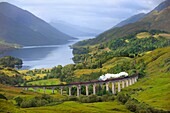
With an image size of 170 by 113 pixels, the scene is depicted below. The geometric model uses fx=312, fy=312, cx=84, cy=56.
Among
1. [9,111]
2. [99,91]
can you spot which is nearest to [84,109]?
[9,111]

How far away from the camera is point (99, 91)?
14325cm

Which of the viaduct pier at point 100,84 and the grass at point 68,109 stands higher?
the viaduct pier at point 100,84

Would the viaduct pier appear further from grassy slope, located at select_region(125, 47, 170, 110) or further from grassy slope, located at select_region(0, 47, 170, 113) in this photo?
grassy slope, located at select_region(0, 47, 170, 113)

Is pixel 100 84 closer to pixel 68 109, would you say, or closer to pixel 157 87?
pixel 157 87

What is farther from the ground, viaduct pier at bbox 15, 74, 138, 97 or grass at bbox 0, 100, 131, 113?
viaduct pier at bbox 15, 74, 138, 97

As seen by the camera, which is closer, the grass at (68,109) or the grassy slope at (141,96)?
the grass at (68,109)

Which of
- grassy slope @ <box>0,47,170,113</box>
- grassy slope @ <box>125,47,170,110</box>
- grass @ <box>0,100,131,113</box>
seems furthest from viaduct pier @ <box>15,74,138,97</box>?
grass @ <box>0,100,131,113</box>

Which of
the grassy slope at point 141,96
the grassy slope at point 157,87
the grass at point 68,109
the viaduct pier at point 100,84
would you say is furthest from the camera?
the viaduct pier at point 100,84

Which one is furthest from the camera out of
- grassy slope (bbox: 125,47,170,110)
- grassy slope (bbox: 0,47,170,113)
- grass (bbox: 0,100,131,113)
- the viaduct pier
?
the viaduct pier

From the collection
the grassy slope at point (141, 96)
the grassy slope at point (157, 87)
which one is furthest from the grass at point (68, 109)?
the grassy slope at point (157, 87)

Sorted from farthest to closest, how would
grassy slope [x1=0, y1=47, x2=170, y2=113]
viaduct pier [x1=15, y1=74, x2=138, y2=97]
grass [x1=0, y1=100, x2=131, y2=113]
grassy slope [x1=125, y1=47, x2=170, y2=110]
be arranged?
1. viaduct pier [x1=15, y1=74, x2=138, y2=97]
2. grassy slope [x1=125, y1=47, x2=170, y2=110]
3. grassy slope [x1=0, y1=47, x2=170, y2=113]
4. grass [x1=0, y1=100, x2=131, y2=113]

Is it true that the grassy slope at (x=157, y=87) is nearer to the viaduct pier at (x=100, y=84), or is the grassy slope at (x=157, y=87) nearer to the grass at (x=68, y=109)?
the viaduct pier at (x=100, y=84)

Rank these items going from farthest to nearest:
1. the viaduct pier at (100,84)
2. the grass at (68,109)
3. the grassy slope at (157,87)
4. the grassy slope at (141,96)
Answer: the viaduct pier at (100,84)
the grassy slope at (157,87)
the grassy slope at (141,96)
the grass at (68,109)

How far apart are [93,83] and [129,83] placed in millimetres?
27088
